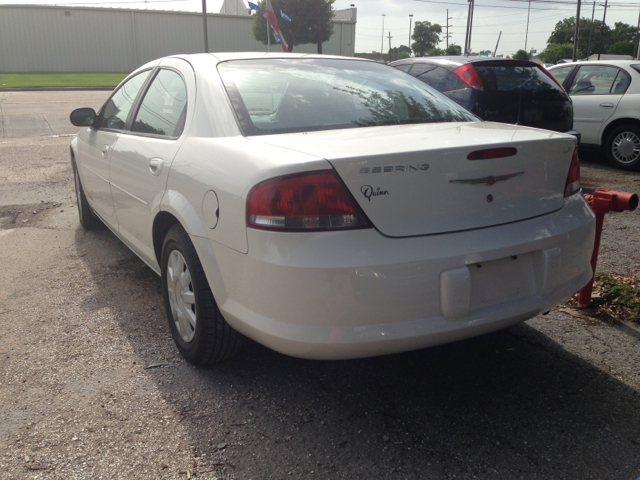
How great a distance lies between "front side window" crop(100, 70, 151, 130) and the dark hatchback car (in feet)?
13.0

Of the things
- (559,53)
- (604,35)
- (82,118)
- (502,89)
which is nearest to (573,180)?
(82,118)

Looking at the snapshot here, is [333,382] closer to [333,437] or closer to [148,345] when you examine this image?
[333,437]

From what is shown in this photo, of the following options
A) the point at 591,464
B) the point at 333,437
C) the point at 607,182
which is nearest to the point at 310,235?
the point at 333,437

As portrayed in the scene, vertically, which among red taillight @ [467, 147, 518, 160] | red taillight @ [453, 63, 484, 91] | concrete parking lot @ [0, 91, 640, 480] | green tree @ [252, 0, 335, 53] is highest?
green tree @ [252, 0, 335, 53]

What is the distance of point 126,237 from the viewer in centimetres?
380

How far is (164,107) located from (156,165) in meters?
0.48

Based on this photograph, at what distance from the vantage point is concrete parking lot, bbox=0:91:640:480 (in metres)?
2.17

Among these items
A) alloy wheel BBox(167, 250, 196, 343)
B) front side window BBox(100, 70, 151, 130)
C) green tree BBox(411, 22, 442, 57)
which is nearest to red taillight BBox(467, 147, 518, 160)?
alloy wheel BBox(167, 250, 196, 343)

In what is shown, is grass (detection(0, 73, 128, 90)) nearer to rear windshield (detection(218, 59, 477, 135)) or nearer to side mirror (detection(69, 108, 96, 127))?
side mirror (detection(69, 108, 96, 127))

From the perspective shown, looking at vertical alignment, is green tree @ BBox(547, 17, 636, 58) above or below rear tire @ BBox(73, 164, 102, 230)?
above

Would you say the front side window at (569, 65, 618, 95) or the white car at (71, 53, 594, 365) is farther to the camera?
the front side window at (569, 65, 618, 95)

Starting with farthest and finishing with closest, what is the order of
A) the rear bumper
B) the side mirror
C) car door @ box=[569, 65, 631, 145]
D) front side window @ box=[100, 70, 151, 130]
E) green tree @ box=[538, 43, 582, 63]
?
green tree @ box=[538, 43, 582, 63] < car door @ box=[569, 65, 631, 145] < the side mirror < front side window @ box=[100, 70, 151, 130] < the rear bumper

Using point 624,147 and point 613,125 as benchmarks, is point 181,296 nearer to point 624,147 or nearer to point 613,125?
point 624,147

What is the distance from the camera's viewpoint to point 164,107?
10.8 ft
